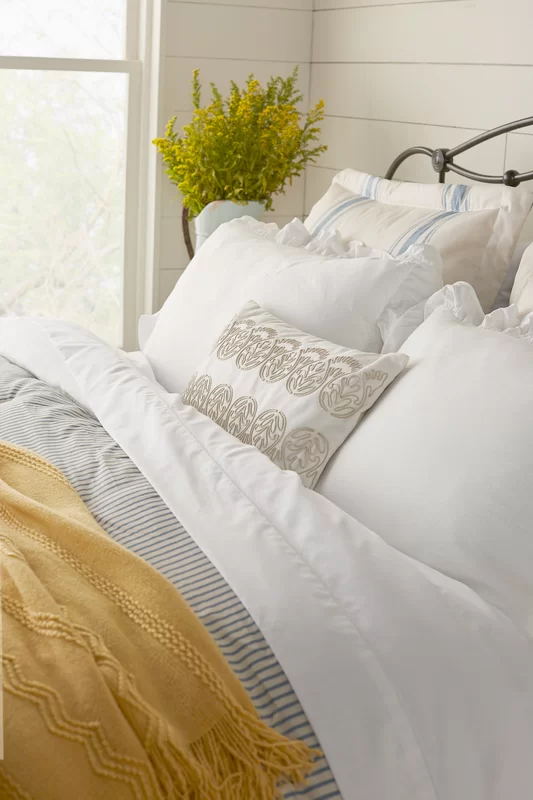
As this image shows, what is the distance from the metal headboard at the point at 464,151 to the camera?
2.21m

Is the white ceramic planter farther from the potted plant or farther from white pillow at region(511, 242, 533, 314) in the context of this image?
white pillow at region(511, 242, 533, 314)

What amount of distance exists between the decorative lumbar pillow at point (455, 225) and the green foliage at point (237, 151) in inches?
24.4

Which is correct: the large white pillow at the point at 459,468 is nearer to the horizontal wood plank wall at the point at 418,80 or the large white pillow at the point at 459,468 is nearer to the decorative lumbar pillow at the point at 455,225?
the decorative lumbar pillow at the point at 455,225

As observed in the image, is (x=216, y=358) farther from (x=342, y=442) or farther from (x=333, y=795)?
(x=333, y=795)

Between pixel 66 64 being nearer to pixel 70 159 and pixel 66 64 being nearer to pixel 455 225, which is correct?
pixel 70 159

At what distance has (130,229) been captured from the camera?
11.3ft

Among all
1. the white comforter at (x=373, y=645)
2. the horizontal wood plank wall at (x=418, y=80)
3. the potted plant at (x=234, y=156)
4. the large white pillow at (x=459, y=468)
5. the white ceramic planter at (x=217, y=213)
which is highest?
the horizontal wood plank wall at (x=418, y=80)

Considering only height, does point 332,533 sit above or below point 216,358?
below

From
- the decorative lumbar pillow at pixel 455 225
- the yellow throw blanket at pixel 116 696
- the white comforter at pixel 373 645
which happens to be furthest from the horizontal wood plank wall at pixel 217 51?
the yellow throw blanket at pixel 116 696

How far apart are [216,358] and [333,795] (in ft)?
3.16

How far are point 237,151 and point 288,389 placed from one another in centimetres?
146

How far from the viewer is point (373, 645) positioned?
1.10 metres

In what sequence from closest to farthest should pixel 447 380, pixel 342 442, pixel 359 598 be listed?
pixel 359 598 < pixel 447 380 < pixel 342 442

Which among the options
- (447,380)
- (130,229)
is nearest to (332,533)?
(447,380)
